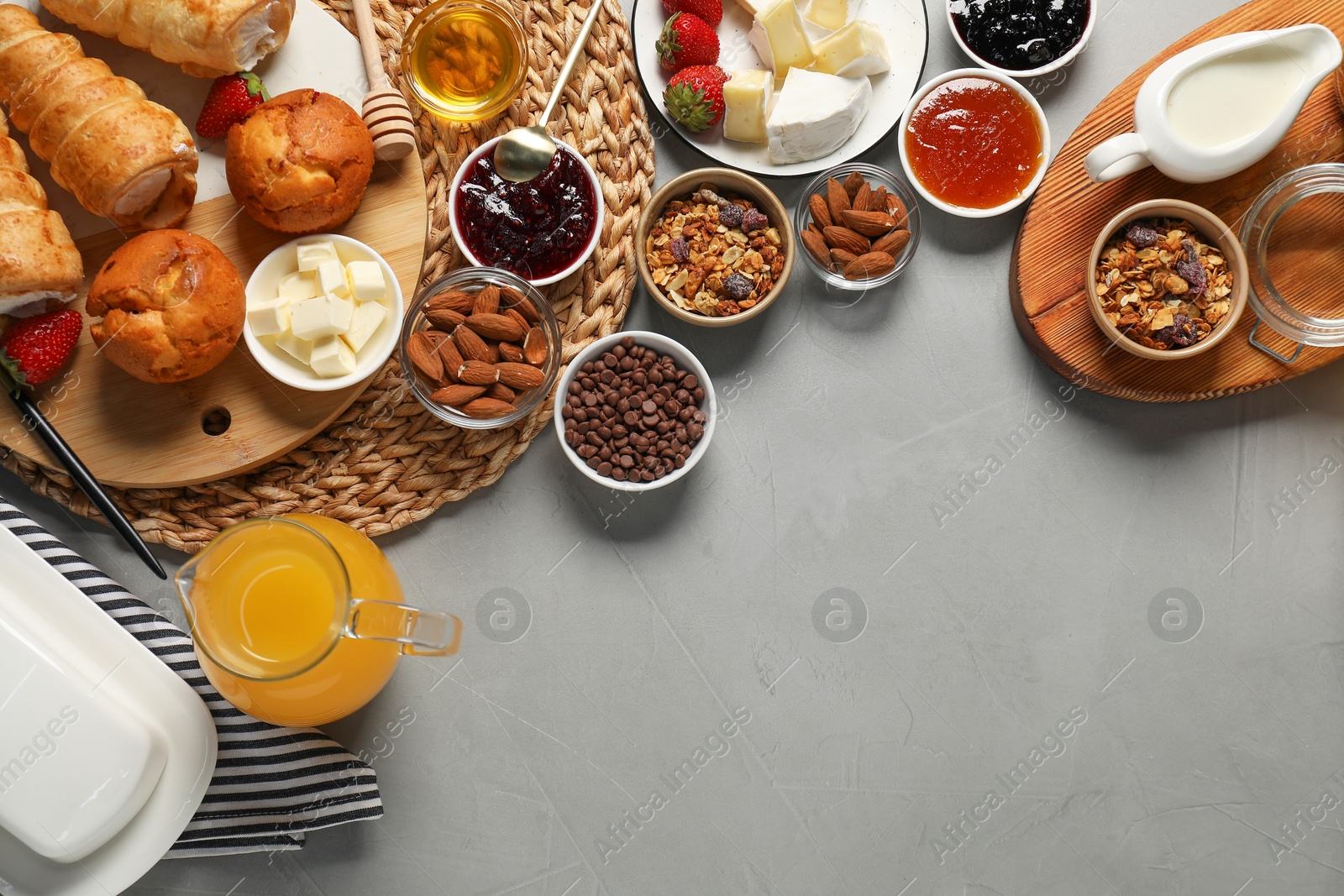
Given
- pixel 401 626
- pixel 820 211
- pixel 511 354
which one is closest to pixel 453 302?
pixel 511 354

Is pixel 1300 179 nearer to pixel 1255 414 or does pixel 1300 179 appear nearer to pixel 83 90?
pixel 1255 414

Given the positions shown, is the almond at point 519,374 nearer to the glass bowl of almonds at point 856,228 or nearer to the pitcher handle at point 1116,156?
the glass bowl of almonds at point 856,228

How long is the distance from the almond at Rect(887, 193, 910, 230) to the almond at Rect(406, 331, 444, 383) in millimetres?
875

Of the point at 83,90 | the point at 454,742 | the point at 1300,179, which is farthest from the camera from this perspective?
the point at 454,742

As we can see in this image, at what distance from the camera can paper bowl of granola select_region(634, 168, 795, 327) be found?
1558 millimetres

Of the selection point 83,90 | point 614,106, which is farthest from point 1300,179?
point 83,90

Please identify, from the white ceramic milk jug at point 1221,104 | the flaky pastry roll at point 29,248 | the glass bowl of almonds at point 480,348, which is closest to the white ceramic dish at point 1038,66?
the white ceramic milk jug at point 1221,104

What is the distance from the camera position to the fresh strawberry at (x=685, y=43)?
1547 millimetres

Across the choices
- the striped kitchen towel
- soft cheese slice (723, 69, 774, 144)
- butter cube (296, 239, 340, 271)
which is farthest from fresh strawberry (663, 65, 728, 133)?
the striped kitchen towel

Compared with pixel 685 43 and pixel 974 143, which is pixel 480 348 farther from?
pixel 974 143

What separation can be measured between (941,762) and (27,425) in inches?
69.9

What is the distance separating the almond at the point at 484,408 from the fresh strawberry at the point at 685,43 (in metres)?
0.72

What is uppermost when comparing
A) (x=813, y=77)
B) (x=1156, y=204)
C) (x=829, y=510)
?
(x=1156, y=204)

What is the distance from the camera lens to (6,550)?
1.35 metres
